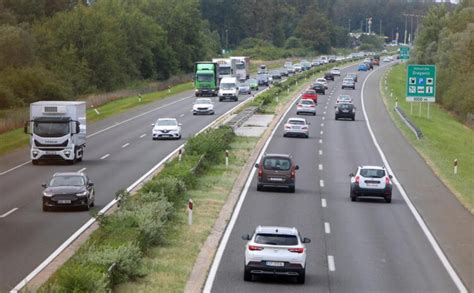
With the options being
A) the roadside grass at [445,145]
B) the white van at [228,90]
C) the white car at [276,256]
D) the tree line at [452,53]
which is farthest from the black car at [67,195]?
the white van at [228,90]

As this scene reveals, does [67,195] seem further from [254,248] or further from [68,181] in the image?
[254,248]

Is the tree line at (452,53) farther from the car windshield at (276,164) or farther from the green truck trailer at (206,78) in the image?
the car windshield at (276,164)

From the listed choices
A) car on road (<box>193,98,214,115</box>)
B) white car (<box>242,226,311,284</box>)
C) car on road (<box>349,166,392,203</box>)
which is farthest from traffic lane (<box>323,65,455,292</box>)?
car on road (<box>193,98,214,115</box>)

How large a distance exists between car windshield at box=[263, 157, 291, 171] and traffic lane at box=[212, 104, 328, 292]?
42.5 inches

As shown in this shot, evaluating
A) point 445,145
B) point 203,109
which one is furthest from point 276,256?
point 203,109

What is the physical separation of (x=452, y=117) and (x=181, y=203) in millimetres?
65779

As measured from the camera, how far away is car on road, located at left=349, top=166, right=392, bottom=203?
39.7 m

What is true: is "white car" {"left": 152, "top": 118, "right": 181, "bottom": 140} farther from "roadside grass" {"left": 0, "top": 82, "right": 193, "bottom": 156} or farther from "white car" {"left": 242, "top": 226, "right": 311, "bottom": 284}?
"white car" {"left": 242, "top": 226, "right": 311, "bottom": 284}

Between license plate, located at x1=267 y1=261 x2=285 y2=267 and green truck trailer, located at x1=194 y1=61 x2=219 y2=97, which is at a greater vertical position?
license plate, located at x1=267 y1=261 x2=285 y2=267

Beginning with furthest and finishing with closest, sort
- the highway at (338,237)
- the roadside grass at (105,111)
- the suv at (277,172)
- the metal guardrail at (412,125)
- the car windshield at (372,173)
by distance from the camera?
1. the metal guardrail at (412,125)
2. the roadside grass at (105,111)
3. the suv at (277,172)
4. the car windshield at (372,173)
5. the highway at (338,237)

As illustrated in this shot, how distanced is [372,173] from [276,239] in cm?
1701

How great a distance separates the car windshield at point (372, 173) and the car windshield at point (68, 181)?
436 inches

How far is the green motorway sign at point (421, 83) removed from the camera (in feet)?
236

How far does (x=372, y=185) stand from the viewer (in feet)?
130
